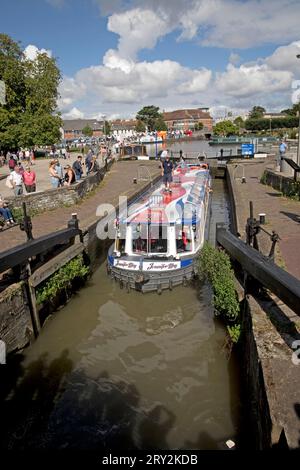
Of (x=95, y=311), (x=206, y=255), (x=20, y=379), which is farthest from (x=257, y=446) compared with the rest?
(x=95, y=311)

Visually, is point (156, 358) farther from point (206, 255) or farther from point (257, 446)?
point (257, 446)

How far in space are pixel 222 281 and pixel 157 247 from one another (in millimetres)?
3649

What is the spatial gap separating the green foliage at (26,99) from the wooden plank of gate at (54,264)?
76.2 feet

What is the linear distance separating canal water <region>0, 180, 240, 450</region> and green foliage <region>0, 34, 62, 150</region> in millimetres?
25259

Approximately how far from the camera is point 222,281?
8.19 m

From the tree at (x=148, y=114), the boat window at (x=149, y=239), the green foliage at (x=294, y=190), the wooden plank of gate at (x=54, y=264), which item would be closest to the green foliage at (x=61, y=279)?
the wooden plank of gate at (x=54, y=264)

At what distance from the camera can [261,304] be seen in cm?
702

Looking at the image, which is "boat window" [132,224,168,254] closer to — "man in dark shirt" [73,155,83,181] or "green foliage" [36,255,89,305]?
"green foliage" [36,255,89,305]

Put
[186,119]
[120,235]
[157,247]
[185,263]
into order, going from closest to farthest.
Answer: [185,263] < [157,247] < [120,235] < [186,119]

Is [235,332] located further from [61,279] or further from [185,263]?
[61,279]

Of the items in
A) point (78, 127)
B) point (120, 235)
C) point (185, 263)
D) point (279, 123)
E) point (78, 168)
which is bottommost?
point (185, 263)

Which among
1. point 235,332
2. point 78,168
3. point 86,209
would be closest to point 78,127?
point 78,168

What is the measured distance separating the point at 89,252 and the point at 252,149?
1190 inches

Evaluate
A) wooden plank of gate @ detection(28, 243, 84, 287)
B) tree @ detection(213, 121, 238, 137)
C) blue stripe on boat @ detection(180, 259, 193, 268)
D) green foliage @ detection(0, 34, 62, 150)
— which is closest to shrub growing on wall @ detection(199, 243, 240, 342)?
blue stripe on boat @ detection(180, 259, 193, 268)
